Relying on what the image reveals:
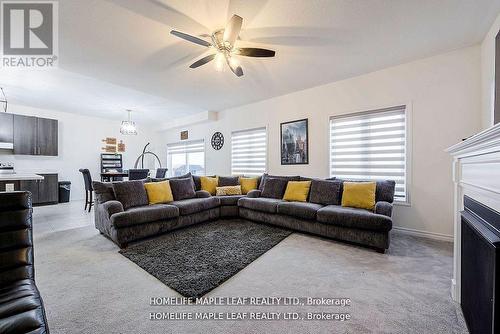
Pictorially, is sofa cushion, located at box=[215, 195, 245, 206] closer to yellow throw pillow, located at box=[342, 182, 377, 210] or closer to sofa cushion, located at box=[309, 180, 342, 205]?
sofa cushion, located at box=[309, 180, 342, 205]

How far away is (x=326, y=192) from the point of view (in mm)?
3402

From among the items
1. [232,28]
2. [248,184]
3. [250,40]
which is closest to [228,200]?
[248,184]

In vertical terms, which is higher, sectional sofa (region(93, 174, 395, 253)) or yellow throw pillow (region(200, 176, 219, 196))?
yellow throw pillow (region(200, 176, 219, 196))

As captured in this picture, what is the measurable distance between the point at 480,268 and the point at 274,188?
2.97m

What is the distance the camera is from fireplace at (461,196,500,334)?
0.96 meters

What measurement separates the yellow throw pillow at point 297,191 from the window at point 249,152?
1347 mm

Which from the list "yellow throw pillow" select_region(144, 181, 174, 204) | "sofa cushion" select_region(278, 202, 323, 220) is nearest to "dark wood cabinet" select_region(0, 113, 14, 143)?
"yellow throw pillow" select_region(144, 181, 174, 204)

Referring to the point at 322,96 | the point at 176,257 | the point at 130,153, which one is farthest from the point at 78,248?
the point at 130,153

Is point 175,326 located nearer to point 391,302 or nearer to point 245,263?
point 245,263

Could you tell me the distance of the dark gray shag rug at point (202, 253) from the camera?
192 centimetres

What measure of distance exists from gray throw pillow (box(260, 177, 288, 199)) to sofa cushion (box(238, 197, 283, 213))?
171 millimetres

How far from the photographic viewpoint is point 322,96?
4016 millimetres

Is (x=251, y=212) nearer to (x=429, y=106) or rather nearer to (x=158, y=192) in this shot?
(x=158, y=192)

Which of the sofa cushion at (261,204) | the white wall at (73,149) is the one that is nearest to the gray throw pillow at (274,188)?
the sofa cushion at (261,204)
